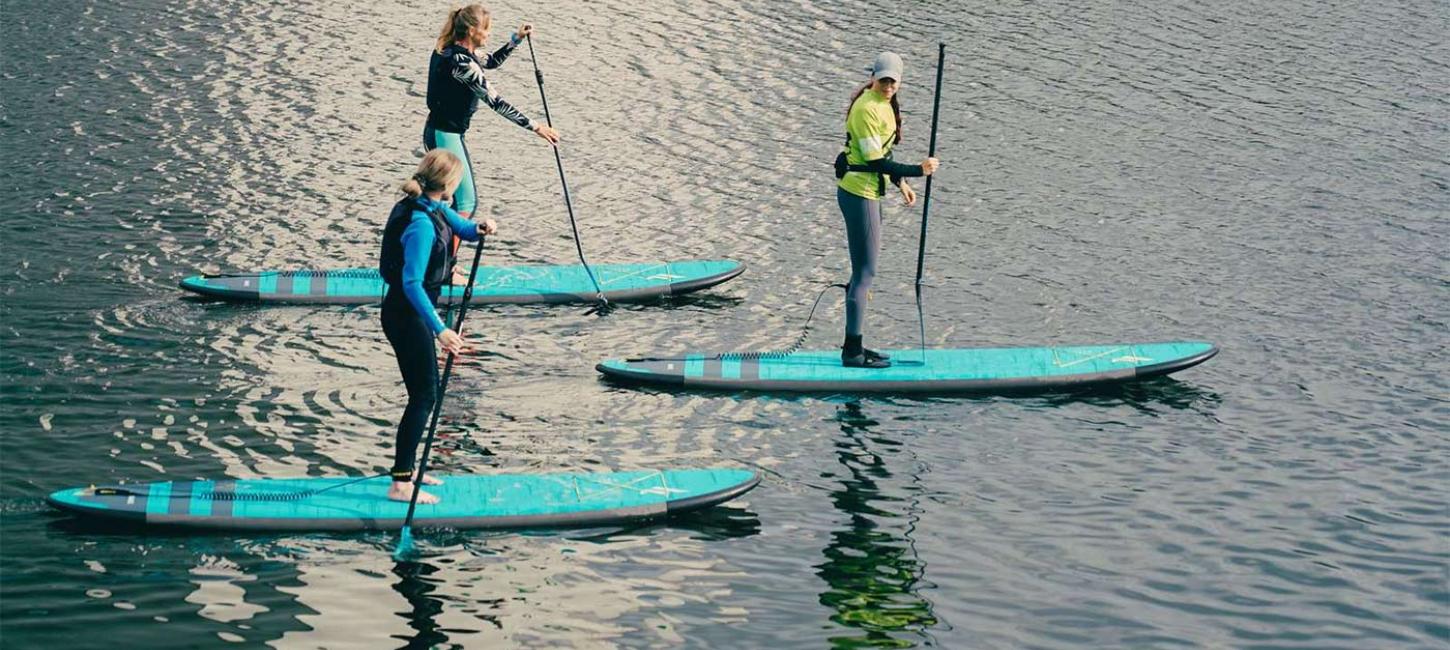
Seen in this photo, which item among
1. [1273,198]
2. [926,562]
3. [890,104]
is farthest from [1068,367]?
[1273,198]

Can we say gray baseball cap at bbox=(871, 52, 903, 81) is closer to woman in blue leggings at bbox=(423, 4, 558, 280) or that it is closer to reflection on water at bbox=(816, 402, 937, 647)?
reflection on water at bbox=(816, 402, 937, 647)

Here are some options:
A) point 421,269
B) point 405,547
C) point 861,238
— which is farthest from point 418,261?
point 861,238

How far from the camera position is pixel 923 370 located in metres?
18.3

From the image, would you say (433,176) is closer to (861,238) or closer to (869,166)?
(869,166)

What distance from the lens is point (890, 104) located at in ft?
56.8

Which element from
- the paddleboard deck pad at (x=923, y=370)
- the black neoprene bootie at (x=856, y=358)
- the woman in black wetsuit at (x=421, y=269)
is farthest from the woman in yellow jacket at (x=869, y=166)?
the woman in black wetsuit at (x=421, y=269)

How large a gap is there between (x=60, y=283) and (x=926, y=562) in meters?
11.5

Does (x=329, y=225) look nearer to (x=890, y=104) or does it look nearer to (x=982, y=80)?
(x=890, y=104)

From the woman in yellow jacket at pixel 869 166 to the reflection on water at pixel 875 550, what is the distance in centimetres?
Answer: 169

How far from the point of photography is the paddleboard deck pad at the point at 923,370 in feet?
59.4

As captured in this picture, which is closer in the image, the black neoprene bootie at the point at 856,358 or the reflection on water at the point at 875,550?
the reflection on water at the point at 875,550

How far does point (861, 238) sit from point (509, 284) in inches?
200

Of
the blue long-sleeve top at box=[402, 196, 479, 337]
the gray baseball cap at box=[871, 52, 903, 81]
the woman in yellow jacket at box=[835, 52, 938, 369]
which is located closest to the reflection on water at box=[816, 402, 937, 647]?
the woman in yellow jacket at box=[835, 52, 938, 369]

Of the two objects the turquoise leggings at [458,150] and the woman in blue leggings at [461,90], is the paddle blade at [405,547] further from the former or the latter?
the turquoise leggings at [458,150]
